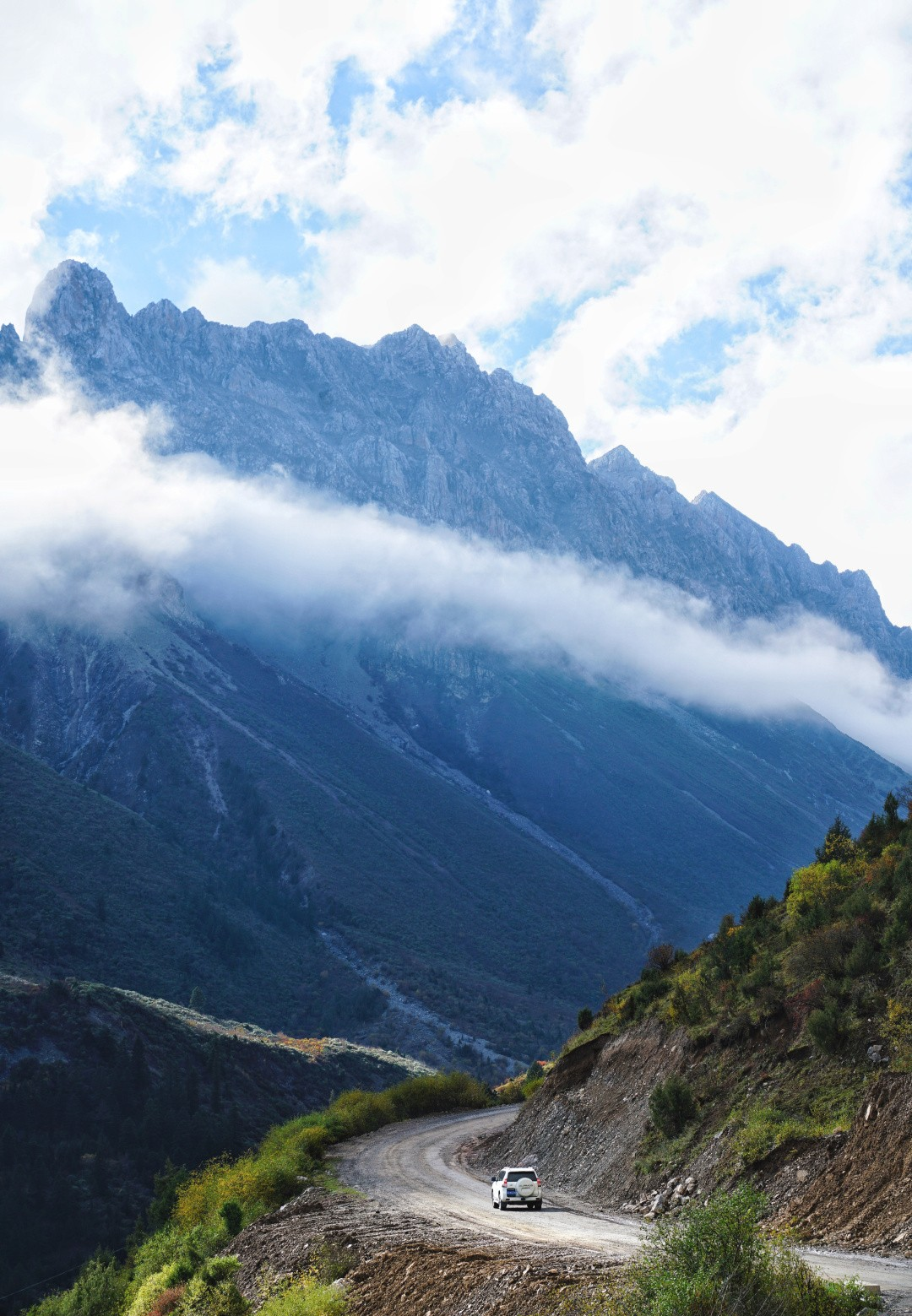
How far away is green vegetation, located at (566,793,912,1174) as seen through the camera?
2152 centimetres

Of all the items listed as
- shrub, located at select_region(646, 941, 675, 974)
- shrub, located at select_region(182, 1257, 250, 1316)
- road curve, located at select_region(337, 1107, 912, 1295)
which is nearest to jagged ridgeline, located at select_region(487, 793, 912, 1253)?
road curve, located at select_region(337, 1107, 912, 1295)

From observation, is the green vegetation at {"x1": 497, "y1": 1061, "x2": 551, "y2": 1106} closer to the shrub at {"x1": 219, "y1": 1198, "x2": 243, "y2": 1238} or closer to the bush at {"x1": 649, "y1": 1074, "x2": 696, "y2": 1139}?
the shrub at {"x1": 219, "y1": 1198, "x2": 243, "y2": 1238}

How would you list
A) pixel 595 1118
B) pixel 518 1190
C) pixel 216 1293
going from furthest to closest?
pixel 595 1118 → pixel 518 1190 → pixel 216 1293

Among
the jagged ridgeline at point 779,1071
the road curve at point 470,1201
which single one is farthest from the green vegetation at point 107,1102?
the jagged ridgeline at point 779,1071

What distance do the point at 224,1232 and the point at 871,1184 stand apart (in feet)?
73.4

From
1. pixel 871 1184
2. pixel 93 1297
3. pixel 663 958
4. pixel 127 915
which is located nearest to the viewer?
pixel 871 1184

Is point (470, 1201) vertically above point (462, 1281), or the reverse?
point (462, 1281)

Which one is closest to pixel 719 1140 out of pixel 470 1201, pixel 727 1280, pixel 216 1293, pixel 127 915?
pixel 470 1201

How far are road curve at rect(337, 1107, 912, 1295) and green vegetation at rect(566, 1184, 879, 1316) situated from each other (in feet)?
5.57

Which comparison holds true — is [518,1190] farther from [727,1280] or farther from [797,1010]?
[727,1280]

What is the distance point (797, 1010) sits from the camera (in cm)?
2491

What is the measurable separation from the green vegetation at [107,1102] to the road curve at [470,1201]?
14292 millimetres

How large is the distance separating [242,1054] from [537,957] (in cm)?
8010

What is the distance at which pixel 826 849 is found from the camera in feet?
115
